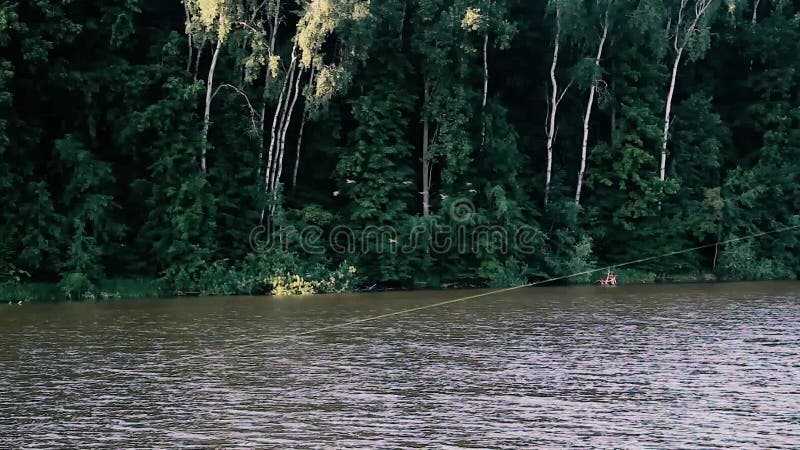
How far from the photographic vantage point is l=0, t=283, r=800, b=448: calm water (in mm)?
13945

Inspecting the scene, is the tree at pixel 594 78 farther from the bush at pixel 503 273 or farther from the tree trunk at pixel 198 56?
the tree trunk at pixel 198 56

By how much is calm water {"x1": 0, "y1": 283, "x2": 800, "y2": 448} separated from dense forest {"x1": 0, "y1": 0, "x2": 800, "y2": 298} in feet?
26.8

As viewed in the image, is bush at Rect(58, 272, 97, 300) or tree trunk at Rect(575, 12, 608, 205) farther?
tree trunk at Rect(575, 12, 608, 205)

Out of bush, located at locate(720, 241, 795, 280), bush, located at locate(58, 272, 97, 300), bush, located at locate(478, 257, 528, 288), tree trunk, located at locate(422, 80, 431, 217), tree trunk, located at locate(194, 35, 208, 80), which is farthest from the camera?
bush, located at locate(720, 241, 795, 280)

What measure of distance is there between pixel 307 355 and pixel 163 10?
2434 centimetres

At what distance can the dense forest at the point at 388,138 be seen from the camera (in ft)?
124

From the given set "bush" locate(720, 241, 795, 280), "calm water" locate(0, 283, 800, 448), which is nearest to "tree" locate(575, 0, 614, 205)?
"bush" locate(720, 241, 795, 280)

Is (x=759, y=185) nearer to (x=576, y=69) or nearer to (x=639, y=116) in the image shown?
(x=639, y=116)

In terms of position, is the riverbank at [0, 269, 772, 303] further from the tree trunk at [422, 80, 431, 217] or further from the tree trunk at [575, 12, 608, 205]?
the tree trunk at [575, 12, 608, 205]

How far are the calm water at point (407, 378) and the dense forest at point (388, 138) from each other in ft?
26.8

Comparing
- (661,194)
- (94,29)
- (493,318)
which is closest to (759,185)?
(661,194)

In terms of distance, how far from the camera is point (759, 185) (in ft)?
158

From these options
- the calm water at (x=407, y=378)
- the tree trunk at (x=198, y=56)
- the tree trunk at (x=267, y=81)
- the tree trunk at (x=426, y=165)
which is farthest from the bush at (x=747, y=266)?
the tree trunk at (x=198, y=56)

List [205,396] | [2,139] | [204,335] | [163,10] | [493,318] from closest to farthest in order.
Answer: [205,396], [204,335], [493,318], [2,139], [163,10]
